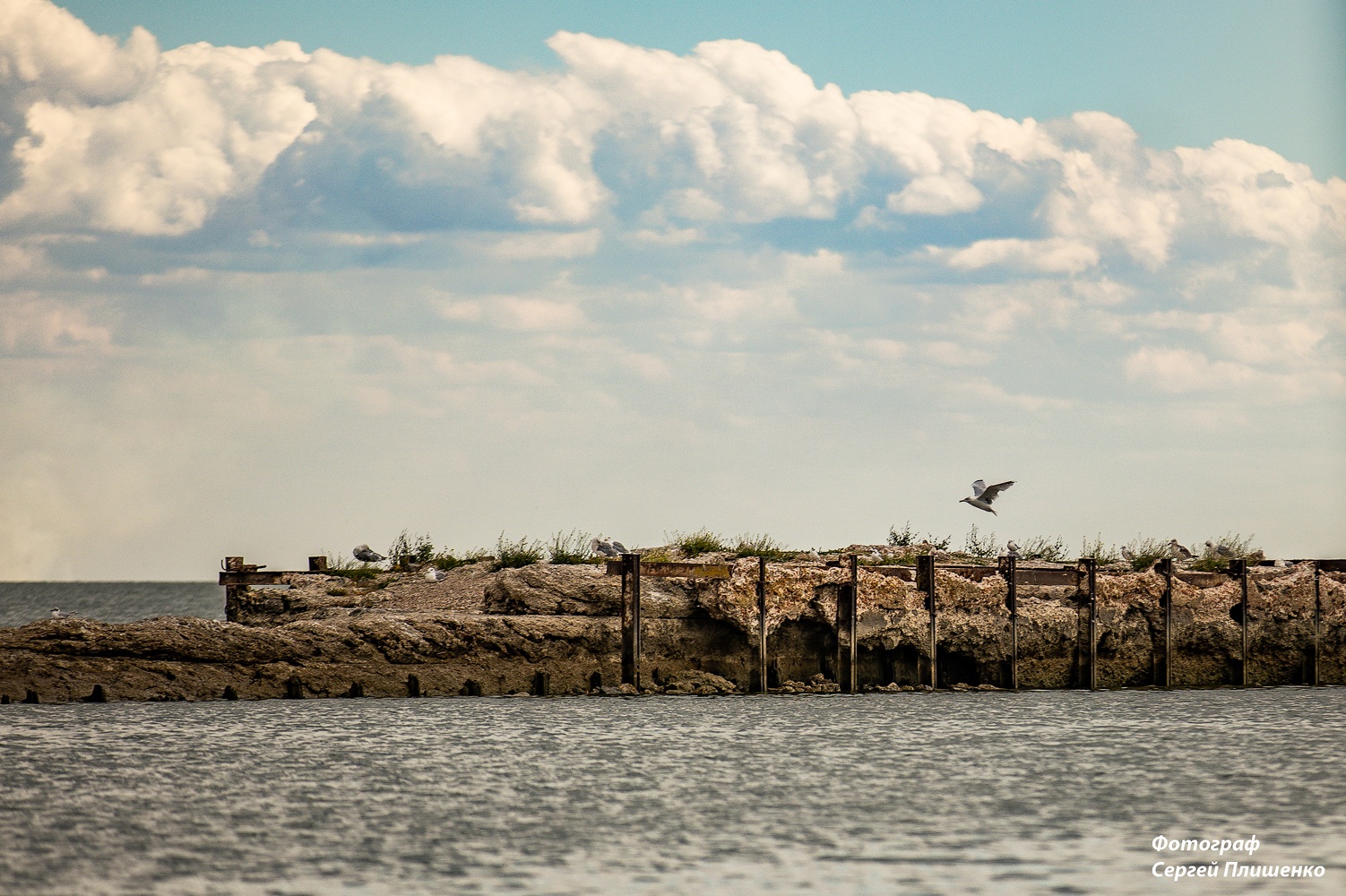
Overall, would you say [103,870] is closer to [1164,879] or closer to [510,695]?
[1164,879]

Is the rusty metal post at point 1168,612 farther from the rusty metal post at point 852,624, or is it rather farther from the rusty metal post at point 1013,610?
the rusty metal post at point 852,624

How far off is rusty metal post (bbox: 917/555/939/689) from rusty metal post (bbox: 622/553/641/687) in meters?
5.50

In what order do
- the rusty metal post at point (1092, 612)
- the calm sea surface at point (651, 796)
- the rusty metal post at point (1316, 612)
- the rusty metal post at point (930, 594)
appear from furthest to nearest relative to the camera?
the rusty metal post at point (1316, 612) < the rusty metal post at point (1092, 612) < the rusty metal post at point (930, 594) < the calm sea surface at point (651, 796)

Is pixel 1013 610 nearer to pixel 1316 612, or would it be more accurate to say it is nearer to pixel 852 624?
pixel 852 624

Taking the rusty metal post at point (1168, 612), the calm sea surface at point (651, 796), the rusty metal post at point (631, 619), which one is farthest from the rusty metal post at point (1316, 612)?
the rusty metal post at point (631, 619)

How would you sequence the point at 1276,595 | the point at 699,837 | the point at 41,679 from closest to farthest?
the point at 699,837
the point at 41,679
the point at 1276,595

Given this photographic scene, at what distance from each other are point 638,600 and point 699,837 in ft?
38.4

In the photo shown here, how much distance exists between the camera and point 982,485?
29.2m

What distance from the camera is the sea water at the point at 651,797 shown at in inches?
534

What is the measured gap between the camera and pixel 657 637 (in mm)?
27516

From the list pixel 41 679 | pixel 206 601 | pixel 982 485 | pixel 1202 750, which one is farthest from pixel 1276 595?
pixel 206 601

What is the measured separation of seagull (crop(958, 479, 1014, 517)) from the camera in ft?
95.7

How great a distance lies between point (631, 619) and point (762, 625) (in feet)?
7.71

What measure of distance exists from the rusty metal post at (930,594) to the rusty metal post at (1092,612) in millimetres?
3348
